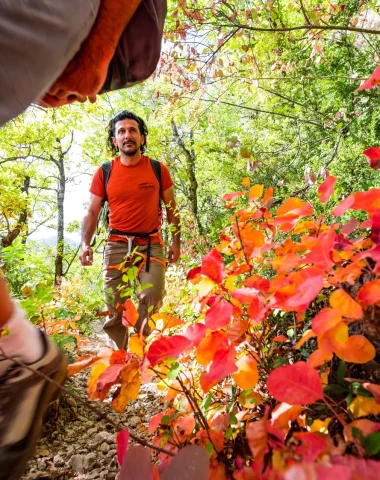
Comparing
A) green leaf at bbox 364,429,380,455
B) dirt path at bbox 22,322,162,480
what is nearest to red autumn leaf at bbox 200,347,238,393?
green leaf at bbox 364,429,380,455

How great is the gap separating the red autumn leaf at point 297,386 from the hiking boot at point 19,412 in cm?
56

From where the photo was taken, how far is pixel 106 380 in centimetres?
91

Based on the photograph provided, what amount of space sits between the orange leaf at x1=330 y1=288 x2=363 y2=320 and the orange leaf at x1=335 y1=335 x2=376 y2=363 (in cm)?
5

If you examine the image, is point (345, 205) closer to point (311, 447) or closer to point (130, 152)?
point (311, 447)

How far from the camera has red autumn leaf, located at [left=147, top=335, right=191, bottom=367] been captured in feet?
2.61

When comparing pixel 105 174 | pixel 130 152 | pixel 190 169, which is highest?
pixel 190 169

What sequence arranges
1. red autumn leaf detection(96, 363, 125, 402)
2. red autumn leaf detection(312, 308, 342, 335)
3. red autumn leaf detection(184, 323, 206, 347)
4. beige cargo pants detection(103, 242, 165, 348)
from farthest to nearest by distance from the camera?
beige cargo pants detection(103, 242, 165, 348) → red autumn leaf detection(96, 363, 125, 402) → red autumn leaf detection(184, 323, 206, 347) → red autumn leaf detection(312, 308, 342, 335)

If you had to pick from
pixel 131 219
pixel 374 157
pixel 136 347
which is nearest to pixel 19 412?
pixel 136 347

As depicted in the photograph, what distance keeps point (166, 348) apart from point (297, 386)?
1.05ft

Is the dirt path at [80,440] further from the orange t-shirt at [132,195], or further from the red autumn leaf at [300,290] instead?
the orange t-shirt at [132,195]

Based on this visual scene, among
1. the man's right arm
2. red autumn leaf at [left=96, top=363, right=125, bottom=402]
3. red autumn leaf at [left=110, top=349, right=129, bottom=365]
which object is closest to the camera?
red autumn leaf at [left=96, top=363, right=125, bottom=402]

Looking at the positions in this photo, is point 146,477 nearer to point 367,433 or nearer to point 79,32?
point 367,433

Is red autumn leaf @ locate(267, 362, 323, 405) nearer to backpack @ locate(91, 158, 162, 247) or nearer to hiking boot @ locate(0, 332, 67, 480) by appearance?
hiking boot @ locate(0, 332, 67, 480)

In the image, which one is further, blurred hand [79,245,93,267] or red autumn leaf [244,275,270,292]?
blurred hand [79,245,93,267]
